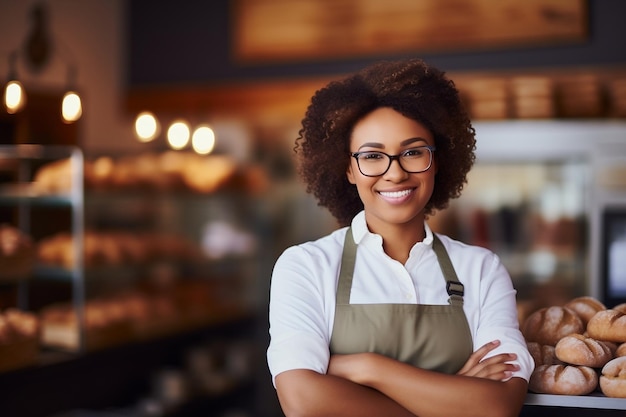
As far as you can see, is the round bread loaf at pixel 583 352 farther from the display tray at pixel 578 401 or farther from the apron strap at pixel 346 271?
the apron strap at pixel 346 271

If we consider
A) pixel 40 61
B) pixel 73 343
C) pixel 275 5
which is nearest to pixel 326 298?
pixel 73 343

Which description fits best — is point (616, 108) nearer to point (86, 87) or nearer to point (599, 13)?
point (599, 13)

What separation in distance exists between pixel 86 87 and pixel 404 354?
13.3 ft

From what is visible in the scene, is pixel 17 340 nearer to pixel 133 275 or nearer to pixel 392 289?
pixel 133 275

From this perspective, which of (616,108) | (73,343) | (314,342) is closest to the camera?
(314,342)

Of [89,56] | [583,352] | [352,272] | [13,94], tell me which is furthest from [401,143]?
[89,56]

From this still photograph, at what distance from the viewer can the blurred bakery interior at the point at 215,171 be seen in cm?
377

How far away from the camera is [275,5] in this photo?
498 centimetres

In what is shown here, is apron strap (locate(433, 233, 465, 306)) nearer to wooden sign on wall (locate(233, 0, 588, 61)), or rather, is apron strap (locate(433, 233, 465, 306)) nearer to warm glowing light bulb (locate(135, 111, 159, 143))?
warm glowing light bulb (locate(135, 111, 159, 143))

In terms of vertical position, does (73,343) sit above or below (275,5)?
below

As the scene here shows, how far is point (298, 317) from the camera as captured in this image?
1.52 metres

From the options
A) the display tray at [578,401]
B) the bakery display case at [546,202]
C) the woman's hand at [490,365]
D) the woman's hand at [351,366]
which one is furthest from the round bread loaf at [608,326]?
the bakery display case at [546,202]

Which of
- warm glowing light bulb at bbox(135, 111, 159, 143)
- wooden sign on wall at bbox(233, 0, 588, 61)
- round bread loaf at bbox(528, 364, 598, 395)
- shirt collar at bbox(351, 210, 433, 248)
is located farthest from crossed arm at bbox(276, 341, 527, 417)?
wooden sign on wall at bbox(233, 0, 588, 61)

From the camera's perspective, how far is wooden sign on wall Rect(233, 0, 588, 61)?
4.31m
